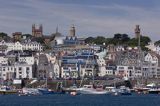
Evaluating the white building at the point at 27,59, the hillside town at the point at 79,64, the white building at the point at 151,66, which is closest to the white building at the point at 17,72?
the hillside town at the point at 79,64

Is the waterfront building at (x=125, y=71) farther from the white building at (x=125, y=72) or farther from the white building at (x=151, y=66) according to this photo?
the white building at (x=151, y=66)

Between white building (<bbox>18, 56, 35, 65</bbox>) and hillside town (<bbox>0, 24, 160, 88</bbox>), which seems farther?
white building (<bbox>18, 56, 35, 65</bbox>)

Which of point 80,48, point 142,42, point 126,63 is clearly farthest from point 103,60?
point 142,42

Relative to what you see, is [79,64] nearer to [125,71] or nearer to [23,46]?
[125,71]

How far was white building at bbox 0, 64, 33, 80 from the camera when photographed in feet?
522

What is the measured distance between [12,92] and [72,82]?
58.6 feet

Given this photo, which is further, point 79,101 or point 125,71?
point 125,71

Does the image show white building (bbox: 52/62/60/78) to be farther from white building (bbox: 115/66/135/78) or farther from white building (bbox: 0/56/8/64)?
white building (bbox: 115/66/135/78)

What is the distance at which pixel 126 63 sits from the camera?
16850 cm

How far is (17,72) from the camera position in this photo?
160 meters

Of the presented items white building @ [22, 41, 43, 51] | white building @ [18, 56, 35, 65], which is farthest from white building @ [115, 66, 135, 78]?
white building @ [22, 41, 43, 51]

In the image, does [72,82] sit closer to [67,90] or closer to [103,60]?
[67,90]

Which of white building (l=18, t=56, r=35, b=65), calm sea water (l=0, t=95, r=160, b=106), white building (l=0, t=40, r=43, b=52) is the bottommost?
calm sea water (l=0, t=95, r=160, b=106)

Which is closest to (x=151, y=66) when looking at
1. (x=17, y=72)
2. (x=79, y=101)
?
(x=17, y=72)
